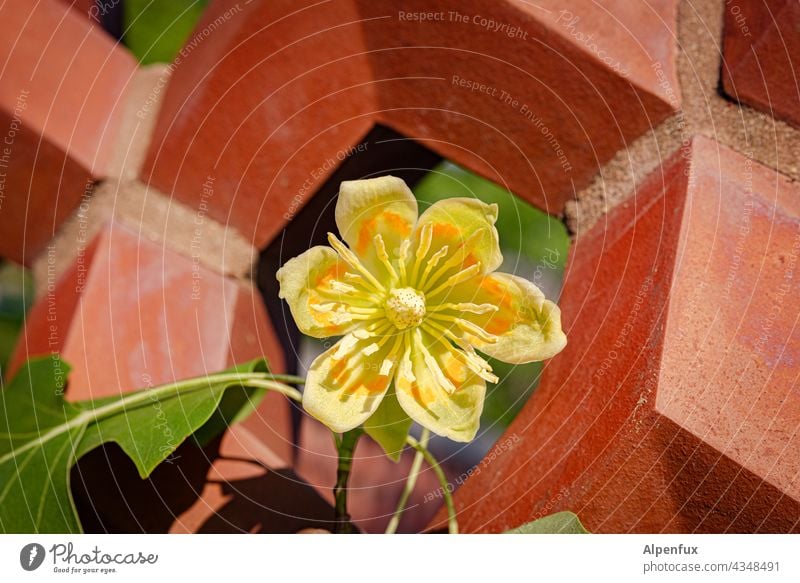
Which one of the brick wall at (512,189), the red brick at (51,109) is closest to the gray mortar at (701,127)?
the brick wall at (512,189)

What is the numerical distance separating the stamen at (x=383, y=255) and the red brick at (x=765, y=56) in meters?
0.22

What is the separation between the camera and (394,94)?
445 millimetres

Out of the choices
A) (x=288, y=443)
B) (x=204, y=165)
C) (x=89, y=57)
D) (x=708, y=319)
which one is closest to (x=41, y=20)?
(x=89, y=57)

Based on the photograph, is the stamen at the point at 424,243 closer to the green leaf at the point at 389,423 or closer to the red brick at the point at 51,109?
the green leaf at the point at 389,423

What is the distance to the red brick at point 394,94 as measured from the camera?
0.41 meters

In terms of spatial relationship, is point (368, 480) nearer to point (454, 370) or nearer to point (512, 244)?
point (454, 370)

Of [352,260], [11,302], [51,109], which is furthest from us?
[11,302]

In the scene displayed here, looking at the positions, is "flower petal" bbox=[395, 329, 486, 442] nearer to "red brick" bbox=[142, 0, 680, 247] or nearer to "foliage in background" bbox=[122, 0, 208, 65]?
"red brick" bbox=[142, 0, 680, 247]

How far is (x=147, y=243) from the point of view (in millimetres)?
474

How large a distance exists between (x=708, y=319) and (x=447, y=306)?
136 mm

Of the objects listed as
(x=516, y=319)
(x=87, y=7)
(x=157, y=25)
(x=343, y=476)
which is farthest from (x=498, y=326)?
(x=157, y=25)
